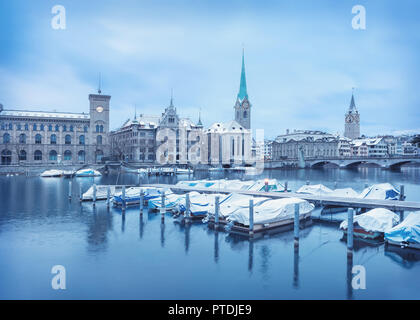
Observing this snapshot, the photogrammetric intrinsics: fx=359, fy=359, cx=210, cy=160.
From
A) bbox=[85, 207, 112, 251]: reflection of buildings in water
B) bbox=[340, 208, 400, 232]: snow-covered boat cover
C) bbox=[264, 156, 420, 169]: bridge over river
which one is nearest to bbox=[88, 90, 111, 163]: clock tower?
bbox=[264, 156, 420, 169]: bridge over river

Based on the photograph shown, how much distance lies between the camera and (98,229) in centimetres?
2725

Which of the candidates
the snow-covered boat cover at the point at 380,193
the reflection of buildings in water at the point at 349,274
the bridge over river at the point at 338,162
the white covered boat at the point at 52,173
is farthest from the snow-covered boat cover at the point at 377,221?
the bridge over river at the point at 338,162

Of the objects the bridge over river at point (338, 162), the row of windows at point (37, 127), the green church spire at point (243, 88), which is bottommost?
the bridge over river at point (338, 162)

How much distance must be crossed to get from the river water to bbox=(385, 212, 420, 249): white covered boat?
70cm

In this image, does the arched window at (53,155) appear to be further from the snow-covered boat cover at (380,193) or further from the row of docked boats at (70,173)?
→ the snow-covered boat cover at (380,193)

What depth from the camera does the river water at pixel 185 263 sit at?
628 inches

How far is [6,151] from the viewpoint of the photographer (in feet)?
280

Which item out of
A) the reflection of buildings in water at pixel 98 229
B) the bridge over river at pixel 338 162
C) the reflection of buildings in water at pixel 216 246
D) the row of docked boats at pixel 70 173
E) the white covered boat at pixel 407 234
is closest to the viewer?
the reflection of buildings in water at pixel 216 246

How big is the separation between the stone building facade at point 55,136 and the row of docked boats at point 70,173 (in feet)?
20.8

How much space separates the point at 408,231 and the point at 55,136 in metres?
86.3

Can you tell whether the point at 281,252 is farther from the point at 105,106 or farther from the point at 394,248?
the point at 105,106

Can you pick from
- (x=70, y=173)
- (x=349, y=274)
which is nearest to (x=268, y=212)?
(x=349, y=274)
